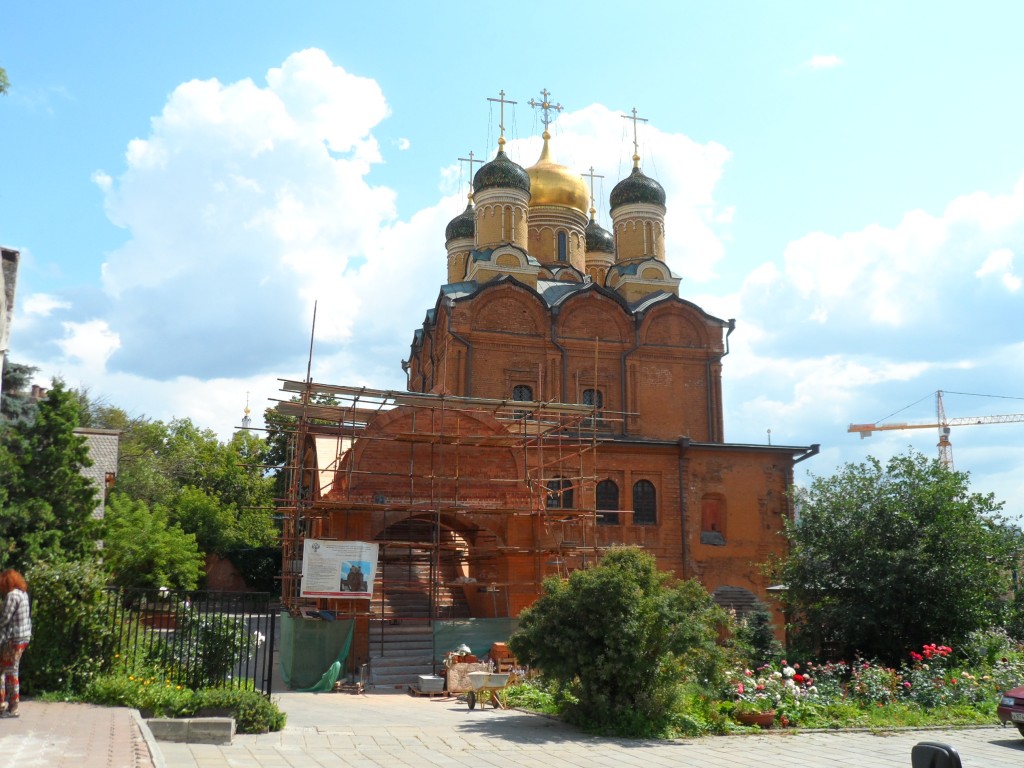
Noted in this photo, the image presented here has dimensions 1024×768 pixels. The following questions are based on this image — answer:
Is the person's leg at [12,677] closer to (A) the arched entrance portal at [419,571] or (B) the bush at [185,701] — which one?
(B) the bush at [185,701]

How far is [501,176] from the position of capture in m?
30.2

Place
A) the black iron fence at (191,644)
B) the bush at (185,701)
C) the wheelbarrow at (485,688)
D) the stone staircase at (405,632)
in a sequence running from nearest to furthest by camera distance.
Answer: the bush at (185,701) < the black iron fence at (191,644) < the wheelbarrow at (485,688) < the stone staircase at (405,632)

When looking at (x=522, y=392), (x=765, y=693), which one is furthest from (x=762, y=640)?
(x=522, y=392)

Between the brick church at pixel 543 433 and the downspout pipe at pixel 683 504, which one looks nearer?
the brick church at pixel 543 433

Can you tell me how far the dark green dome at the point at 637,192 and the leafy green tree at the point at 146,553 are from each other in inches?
700

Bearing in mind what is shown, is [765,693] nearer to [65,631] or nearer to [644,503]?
[65,631]

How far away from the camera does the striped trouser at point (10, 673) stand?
324 inches

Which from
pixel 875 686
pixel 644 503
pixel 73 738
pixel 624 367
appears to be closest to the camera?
pixel 73 738

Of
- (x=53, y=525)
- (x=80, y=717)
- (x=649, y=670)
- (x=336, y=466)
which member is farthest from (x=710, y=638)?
(x=53, y=525)

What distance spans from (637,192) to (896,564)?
58.8ft

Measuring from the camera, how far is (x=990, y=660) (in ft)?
50.0

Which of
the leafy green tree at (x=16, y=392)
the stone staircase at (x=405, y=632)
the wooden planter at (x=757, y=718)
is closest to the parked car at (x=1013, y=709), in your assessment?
the wooden planter at (x=757, y=718)

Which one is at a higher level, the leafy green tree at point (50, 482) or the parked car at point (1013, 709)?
the leafy green tree at point (50, 482)

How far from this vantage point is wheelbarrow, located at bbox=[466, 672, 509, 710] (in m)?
12.7
